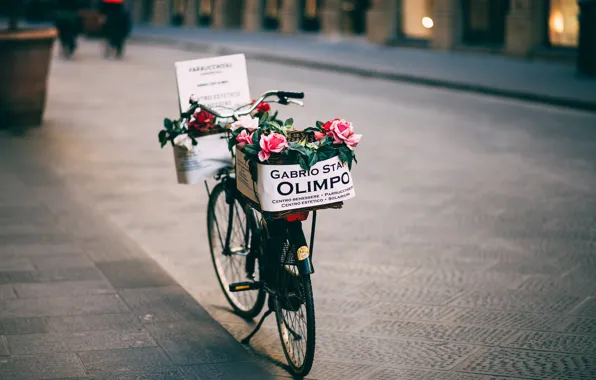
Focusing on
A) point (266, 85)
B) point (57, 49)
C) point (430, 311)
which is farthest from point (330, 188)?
point (57, 49)

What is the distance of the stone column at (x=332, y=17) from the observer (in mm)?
30328

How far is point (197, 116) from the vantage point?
17.2ft

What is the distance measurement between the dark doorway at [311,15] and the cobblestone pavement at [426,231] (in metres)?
17.6

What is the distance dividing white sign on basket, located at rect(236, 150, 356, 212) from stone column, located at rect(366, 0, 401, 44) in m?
23.7

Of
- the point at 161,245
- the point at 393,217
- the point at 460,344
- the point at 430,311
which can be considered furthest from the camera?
the point at 393,217

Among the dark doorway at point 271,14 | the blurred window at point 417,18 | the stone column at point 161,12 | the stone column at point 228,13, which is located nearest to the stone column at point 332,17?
the blurred window at point 417,18

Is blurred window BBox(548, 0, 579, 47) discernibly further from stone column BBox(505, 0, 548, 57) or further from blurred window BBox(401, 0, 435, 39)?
blurred window BBox(401, 0, 435, 39)

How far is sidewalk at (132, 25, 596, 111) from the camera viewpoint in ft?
53.0

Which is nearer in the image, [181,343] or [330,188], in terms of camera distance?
[330,188]

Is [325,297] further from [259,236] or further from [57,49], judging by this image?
[57,49]

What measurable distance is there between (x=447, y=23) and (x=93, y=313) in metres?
20.7

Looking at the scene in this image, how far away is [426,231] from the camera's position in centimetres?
754

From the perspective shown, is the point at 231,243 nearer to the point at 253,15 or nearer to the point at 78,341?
the point at 78,341

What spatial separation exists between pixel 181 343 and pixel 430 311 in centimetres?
152
